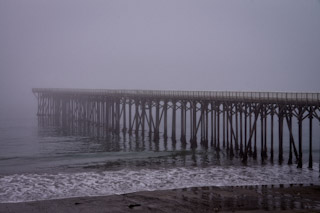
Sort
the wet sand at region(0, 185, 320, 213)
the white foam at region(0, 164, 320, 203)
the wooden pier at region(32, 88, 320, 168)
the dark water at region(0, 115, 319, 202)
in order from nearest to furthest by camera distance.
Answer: the wet sand at region(0, 185, 320, 213) < the white foam at region(0, 164, 320, 203) < the dark water at region(0, 115, 319, 202) < the wooden pier at region(32, 88, 320, 168)

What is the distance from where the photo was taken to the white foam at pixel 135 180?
1861 centimetres

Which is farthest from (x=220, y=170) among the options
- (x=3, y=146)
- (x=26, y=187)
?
(x=3, y=146)

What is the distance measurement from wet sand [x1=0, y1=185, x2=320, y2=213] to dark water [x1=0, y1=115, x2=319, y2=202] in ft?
3.59

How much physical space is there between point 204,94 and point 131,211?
19.2 meters

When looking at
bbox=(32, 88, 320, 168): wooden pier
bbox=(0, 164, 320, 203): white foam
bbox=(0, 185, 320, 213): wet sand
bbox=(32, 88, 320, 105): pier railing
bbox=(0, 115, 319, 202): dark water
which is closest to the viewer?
bbox=(0, 185, 320, 213): wet sand

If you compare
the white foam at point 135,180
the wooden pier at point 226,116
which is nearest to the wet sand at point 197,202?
the white foam at point 135,180

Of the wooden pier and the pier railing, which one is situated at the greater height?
the pier railing

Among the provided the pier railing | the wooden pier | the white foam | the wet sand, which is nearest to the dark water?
the white foam

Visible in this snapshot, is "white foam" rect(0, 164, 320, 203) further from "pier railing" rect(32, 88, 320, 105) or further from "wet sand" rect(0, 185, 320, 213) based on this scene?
"pier railing" rect(32, 88, 320, 105)

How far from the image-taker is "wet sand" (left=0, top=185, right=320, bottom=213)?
1573 cm

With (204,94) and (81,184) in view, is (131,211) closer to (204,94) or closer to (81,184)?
(81,184)

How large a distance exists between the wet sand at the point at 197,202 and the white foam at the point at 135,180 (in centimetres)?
104

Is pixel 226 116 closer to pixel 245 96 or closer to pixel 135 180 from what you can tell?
pixel 245 96

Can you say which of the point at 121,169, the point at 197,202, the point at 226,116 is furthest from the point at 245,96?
the point at 197,202
